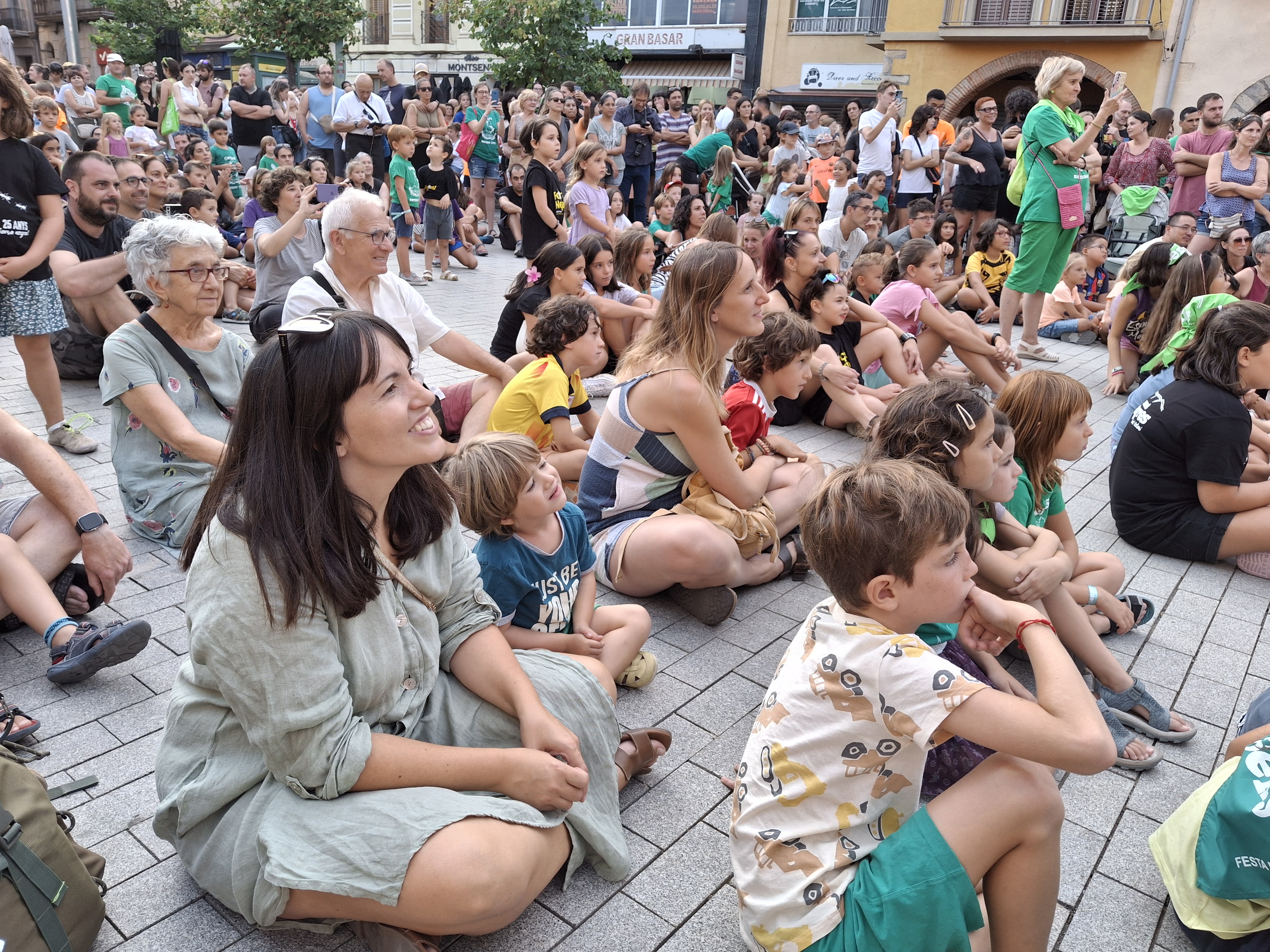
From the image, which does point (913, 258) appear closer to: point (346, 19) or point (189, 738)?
point (189, 738)

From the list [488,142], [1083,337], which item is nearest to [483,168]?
[488,142]

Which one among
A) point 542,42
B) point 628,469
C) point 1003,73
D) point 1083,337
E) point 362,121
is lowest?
point 1083,337

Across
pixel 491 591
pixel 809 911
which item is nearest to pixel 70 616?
pixel 491 591

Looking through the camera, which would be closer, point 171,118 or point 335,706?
point 335,706

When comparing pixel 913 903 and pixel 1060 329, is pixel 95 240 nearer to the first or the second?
pixel 913 903

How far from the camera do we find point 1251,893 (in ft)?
6.37

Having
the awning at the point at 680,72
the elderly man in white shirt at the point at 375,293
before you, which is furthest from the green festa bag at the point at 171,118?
the awning at the point at 680,72

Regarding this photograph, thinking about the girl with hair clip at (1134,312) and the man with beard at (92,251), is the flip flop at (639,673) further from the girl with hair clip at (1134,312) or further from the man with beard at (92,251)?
the girl with hair clip at (1134,312)

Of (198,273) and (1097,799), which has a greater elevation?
(198,273)

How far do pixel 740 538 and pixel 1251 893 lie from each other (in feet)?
6.42

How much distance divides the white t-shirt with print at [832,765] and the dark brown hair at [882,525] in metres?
0.10

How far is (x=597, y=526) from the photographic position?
3666 millimetres

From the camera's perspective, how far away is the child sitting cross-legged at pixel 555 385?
4.17 metres

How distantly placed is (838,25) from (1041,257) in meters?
21.1
